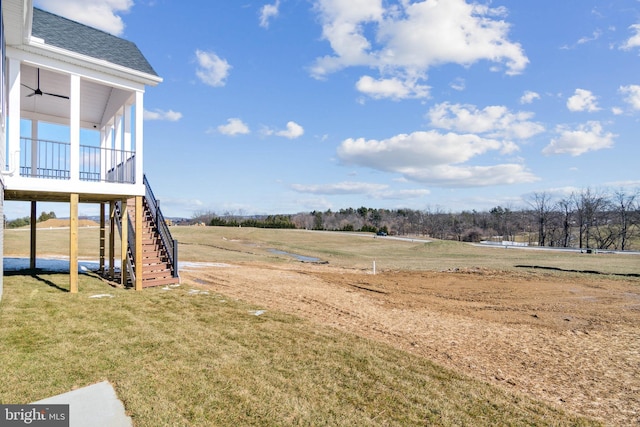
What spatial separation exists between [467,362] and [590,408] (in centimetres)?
175

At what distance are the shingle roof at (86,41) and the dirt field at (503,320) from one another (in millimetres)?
7533

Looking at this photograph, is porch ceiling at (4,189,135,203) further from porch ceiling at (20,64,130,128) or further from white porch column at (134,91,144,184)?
porch ceiling at (20,64,130,128)

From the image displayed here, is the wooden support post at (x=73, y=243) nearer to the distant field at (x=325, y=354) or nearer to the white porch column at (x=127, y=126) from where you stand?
the distant field at (x=325, y=354)

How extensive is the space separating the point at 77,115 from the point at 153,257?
4.96 m

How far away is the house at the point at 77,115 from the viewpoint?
848 centimetres

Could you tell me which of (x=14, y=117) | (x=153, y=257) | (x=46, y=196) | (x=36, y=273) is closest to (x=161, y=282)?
(x=153, y=257)

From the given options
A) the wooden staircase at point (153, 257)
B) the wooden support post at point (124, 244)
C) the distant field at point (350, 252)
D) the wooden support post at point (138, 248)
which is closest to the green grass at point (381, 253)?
the distant field at point (350, 252)

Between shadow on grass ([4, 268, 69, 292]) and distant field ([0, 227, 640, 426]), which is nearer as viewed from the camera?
distant field ([0, 227, 640, 426])

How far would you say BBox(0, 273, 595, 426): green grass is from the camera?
409 cm

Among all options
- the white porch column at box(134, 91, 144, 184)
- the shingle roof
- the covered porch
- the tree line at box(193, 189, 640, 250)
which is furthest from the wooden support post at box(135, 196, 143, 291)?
the tree line at box(193, 189, 640, 250)

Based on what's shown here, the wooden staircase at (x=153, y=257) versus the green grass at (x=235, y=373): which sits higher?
the wooden staircase at (x=153, y=257)

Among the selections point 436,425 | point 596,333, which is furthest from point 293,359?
point 596,333
